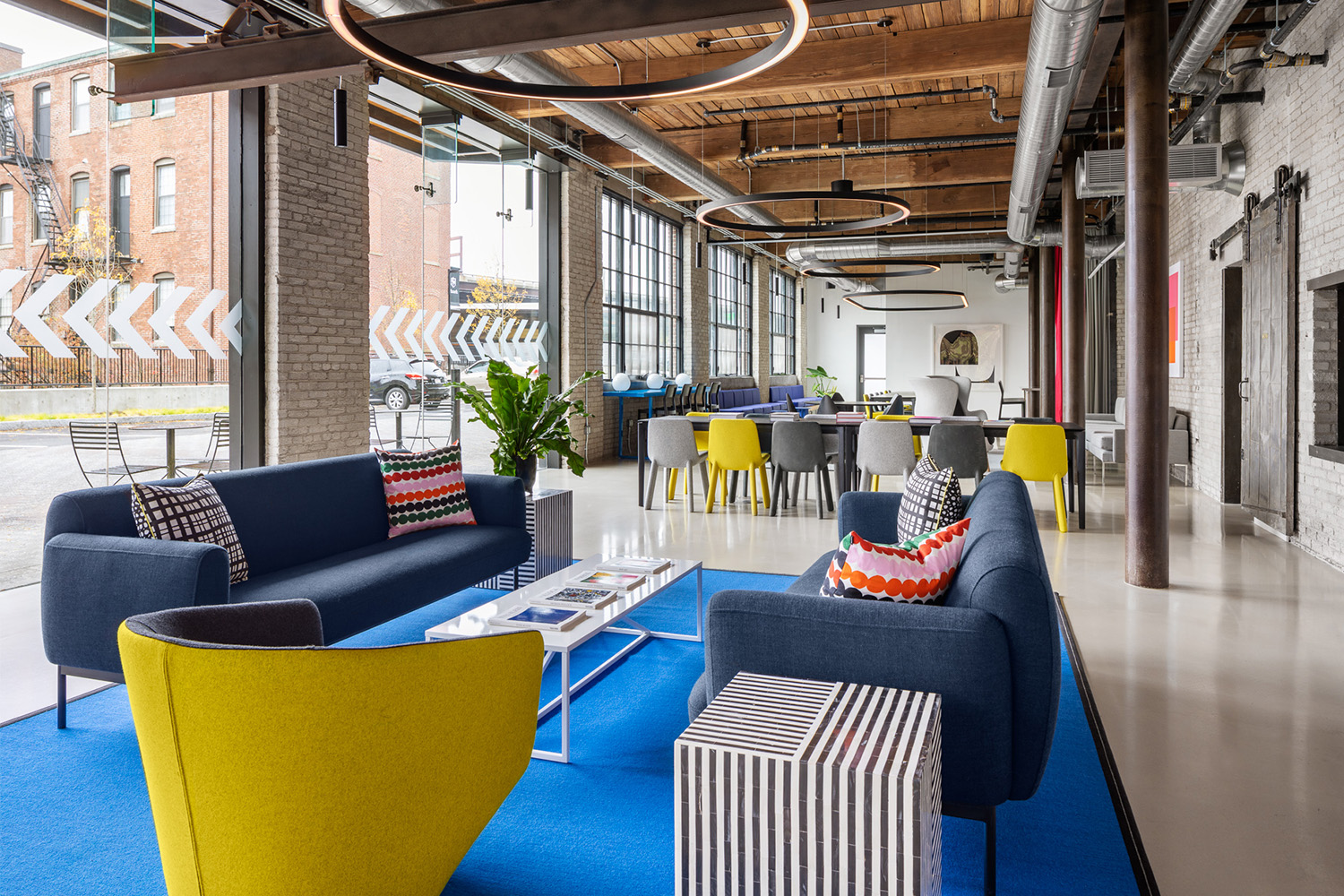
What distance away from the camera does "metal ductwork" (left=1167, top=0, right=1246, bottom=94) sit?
5.43 meters

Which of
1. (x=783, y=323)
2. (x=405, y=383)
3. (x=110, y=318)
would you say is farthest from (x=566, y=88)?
(x=783, y=323)

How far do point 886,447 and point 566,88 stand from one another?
440 centimetres

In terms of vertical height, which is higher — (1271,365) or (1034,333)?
(1034,333)

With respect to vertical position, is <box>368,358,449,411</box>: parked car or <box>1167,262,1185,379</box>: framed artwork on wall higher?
<box>1167,262,1185,379</box>: framed artwork on wall

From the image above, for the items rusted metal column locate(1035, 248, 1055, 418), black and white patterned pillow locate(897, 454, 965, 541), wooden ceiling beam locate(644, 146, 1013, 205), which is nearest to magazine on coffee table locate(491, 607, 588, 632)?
black and white patterned pillow locate(897, 454, 965, 541)

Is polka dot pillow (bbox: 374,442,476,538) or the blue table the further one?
the blue table

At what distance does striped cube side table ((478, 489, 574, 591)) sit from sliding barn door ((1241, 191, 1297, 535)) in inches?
204

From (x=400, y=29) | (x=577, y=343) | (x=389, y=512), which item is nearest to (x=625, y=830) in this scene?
(x=389, y=512)

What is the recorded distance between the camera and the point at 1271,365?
22.8 feet

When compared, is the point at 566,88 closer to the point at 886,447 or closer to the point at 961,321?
the point at 886,447

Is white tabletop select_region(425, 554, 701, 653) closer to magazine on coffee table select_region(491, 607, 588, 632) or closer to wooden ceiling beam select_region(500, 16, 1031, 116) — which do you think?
magazine on coffee table select_region(491, 607, 588, 632)

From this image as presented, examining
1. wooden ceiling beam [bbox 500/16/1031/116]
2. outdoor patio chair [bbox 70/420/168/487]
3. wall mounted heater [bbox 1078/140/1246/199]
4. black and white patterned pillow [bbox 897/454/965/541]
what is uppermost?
wooden ceiling beam [bbox 500/16/1031/116]

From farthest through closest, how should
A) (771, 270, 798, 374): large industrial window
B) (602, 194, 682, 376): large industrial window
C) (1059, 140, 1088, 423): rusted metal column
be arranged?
(771, 270, 798, 374): large industrial window < (602, 194, 682, 376): large industrial window < (1059, 140, 1088, 423): rusted metal column

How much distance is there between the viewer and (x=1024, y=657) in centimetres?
219
